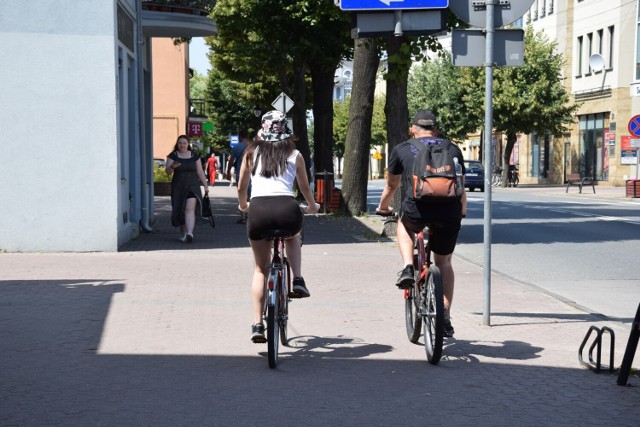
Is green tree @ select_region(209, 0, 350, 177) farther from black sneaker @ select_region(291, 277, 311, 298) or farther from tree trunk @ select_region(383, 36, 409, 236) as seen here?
black sneaker @ select_region(291, 277, 311, 298)

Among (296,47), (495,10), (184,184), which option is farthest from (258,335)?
(296,47)

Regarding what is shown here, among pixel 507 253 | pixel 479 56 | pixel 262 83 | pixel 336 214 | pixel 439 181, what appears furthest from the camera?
pixel 262 83

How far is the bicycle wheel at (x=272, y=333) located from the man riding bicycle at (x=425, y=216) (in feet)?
3.74

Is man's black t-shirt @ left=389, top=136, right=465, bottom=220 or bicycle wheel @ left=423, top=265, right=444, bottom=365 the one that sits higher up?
man's black t-shirt @ left=389, top=136, right=465, bottom=220

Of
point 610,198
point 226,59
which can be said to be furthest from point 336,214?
point 226,59

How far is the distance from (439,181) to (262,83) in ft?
160

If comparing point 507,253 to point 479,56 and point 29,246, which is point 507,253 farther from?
point 479,56

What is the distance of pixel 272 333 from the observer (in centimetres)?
712

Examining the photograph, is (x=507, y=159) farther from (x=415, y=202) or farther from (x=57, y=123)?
(x=415, y=202)

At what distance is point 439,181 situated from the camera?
7.57m

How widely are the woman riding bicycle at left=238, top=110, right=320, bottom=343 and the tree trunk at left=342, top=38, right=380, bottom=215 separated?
15596 millimetres

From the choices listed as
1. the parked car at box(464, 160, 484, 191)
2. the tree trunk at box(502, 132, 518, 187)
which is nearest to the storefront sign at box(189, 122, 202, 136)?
the parked car at box(464, 160, 484, 191)

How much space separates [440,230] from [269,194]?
4.14 feet

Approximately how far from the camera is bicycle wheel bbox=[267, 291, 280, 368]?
7113 millimetres
